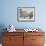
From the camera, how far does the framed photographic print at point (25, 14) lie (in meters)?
4.42

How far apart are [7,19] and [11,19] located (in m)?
0.13

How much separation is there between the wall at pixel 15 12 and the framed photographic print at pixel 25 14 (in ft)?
0.33

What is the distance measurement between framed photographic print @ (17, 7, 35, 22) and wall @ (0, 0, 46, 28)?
10cm

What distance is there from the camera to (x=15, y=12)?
443 centimetres

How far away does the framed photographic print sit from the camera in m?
4.42

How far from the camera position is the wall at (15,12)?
4.41 m

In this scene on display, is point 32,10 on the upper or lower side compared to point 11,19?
upper

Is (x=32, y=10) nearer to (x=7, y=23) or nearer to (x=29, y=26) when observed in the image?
(x=29, y=26)

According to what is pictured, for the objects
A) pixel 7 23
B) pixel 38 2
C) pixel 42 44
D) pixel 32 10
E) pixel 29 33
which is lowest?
pixel 42 44

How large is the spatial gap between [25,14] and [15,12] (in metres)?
0.34

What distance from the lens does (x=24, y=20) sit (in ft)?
14.6

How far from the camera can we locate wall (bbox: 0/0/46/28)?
4.41 metres

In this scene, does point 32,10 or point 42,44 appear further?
point 32,10

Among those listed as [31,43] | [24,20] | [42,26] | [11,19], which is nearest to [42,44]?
[31,43]
